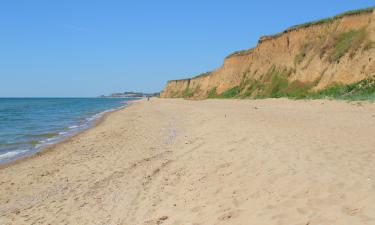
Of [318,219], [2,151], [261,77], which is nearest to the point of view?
[318,219]

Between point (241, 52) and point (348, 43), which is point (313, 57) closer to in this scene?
point (348, 43)

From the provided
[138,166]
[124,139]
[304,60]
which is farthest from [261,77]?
[138,166]

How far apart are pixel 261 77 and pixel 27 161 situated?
112 ft

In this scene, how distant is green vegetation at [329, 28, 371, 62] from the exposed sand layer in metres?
18.3

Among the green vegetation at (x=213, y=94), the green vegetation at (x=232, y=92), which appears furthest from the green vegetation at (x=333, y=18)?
the green vegetation at (x=213, y=94)

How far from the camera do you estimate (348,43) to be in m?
29.8

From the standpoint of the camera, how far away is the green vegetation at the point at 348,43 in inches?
1123

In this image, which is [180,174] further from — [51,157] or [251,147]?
[51,157]

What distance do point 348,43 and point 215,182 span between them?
26.5 m

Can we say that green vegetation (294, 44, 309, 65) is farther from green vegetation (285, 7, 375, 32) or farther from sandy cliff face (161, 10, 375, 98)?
green vegetation (285, 7, 375, 32)

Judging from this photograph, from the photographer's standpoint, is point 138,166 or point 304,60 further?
point 304,60

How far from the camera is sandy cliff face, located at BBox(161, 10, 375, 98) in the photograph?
27391mm

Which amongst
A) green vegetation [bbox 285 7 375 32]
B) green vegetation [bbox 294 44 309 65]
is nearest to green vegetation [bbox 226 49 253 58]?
green vegetation [bbox 285 7 375 32]

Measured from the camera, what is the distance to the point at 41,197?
7902mm
